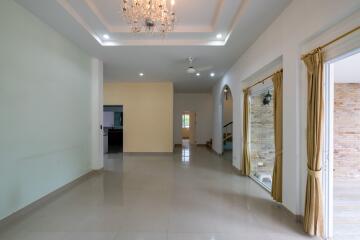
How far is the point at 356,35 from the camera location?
2.18m

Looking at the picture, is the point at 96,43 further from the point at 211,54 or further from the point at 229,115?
the point at 229,115

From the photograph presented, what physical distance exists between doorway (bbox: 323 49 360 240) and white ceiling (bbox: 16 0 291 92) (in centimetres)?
168

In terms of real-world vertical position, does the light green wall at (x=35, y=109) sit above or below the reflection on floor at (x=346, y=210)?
above

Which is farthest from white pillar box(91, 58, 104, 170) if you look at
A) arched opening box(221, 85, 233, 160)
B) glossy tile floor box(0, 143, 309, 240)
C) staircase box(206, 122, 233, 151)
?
staircase box(206, 122, 233, 151)

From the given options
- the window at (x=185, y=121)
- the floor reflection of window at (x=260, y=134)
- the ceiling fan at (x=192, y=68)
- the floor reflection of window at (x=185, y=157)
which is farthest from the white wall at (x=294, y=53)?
the window at (x=185, y=121)

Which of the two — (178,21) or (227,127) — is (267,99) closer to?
(178,21)

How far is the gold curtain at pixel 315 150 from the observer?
2.60 metres

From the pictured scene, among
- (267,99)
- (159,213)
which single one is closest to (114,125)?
(267,99)

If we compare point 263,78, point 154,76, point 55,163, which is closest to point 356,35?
point 263,78

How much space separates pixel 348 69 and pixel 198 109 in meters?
8.95

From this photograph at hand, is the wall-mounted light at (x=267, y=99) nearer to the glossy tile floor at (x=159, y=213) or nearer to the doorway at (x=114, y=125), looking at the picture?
the glossy tile floor at (x=159, y=213)

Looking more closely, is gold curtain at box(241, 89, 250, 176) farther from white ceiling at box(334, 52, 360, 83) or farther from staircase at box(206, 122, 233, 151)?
staircase at box(206, 122, 233, 151)

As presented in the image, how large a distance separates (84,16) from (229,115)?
1013 centimetres

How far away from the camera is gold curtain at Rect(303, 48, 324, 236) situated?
8.52 feet
